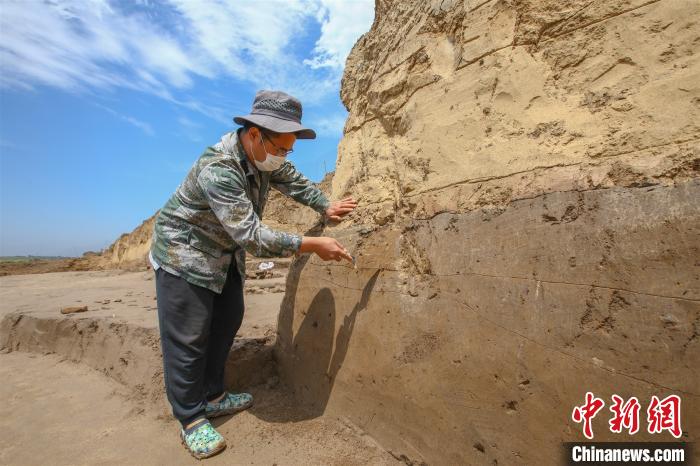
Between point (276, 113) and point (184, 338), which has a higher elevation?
point (276, 113)

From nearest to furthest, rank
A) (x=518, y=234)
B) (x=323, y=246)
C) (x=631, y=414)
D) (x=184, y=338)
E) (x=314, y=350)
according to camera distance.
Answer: (x=631, y=414) → (x=518, y=234) → (x=323, y=246) → (x=184, y=338) → (x=314, y=350)

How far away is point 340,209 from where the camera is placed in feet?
7.58

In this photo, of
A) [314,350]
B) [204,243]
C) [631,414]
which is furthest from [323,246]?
→ [631,414]

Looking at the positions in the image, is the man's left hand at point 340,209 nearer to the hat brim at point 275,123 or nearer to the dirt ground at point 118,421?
the hat brim at point 275,123

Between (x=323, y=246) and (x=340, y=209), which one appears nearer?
(x=323, y=246)

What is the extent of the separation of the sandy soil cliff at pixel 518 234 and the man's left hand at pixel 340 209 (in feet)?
0.27

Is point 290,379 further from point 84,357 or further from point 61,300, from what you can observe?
point 61,300

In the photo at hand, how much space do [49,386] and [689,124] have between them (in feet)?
12.2

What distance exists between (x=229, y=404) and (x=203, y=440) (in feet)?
1.23

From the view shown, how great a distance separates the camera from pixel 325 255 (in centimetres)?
191

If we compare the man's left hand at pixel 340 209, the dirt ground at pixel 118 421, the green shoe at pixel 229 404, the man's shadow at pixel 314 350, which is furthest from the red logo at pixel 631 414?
the green shoe at pixel 229 404

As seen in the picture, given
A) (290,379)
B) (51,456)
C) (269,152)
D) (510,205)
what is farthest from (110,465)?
(510,205)

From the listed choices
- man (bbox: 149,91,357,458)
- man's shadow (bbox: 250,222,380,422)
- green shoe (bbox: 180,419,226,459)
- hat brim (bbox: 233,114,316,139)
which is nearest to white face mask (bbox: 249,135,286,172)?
man (bbox: 149,91,357,458)

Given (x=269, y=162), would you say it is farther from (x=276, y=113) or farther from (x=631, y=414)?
(x=631, y=414)
